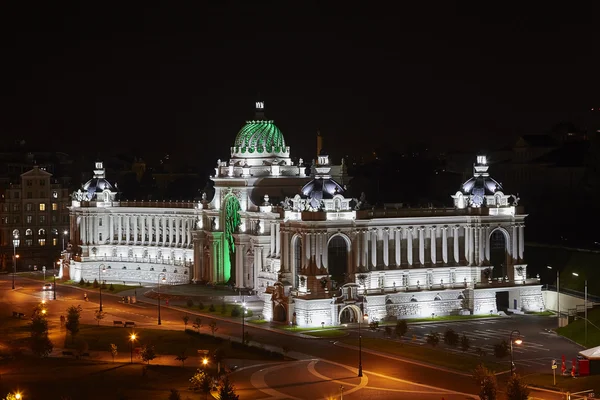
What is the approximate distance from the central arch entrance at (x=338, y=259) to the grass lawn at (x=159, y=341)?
15613 mm

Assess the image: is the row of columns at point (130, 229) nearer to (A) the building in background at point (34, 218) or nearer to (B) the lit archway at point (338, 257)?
(A) the building in background at point (34, 218)

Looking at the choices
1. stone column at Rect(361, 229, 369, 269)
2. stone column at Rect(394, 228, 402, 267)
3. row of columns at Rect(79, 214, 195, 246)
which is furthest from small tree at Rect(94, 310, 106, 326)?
row of columns at Rect(79, 214, 195, 246)

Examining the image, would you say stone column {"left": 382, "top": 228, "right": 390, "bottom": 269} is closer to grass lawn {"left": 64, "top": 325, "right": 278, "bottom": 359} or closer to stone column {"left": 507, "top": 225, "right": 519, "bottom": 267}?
stone column {"left": 507, "top": 225, "right": 519, "bottom": 267}

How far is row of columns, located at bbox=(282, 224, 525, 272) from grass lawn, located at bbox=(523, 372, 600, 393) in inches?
1281

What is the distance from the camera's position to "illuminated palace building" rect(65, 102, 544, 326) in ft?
375

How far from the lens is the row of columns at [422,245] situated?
11710 centimetres

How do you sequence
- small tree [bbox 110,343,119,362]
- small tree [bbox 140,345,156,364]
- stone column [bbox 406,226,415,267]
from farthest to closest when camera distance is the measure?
stone column [bbox 406,226,415,267] < small tree [bbox 110,343,119,362] < small tree [bbox 140,345,156,364]

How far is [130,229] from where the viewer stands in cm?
15725

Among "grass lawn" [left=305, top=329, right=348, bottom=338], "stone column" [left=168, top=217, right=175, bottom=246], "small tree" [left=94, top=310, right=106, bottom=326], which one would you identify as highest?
"stone column" [left=168, top=217, right=175, bottom=246]

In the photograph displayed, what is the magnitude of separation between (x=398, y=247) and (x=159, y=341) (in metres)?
26.5

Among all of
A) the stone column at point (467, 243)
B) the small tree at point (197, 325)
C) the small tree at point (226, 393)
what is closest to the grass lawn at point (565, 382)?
the small tree at point (226, 393)

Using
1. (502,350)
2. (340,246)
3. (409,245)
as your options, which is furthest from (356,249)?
(502,350)

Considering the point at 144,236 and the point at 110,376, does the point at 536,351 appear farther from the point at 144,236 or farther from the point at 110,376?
the point at 144,236

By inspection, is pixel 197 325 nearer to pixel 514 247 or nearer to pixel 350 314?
pixel 350 314
